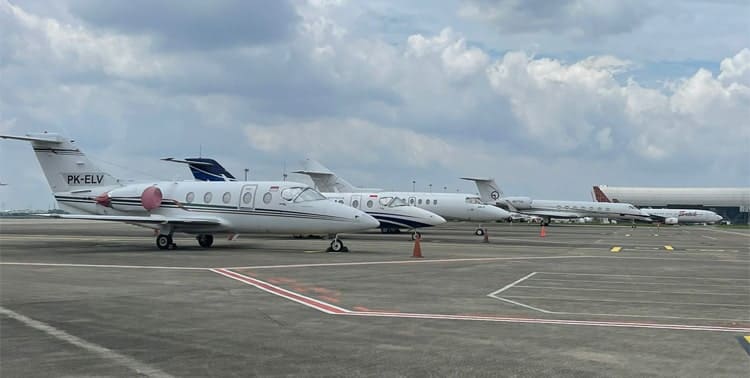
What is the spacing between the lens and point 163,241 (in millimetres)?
26375

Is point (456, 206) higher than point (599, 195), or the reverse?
point (599, 195)

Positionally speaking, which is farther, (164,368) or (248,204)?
(248,204)

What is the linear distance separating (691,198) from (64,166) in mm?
152699

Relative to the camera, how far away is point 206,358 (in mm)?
7387

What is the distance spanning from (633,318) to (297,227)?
651 inches

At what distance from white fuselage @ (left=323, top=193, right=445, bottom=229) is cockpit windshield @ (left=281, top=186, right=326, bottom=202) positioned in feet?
31.5

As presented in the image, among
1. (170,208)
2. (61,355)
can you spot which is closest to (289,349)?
(61,355)

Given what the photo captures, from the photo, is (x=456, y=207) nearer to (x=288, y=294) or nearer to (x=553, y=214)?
(x=288, y=294)

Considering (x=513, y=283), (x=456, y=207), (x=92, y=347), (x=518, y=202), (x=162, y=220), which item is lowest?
(x=92, y=347)

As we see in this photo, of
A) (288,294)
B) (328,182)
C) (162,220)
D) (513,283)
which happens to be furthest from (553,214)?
(288,294)

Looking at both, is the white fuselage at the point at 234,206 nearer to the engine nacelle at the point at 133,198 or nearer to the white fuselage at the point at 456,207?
the engine nacelle at the point at 133,198

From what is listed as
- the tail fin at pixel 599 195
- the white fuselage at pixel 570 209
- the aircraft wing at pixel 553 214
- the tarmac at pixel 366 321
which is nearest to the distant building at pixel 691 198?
the tail fin at pixel 599 195

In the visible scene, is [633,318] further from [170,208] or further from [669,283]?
[170,208]

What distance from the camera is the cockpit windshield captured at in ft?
84.6
